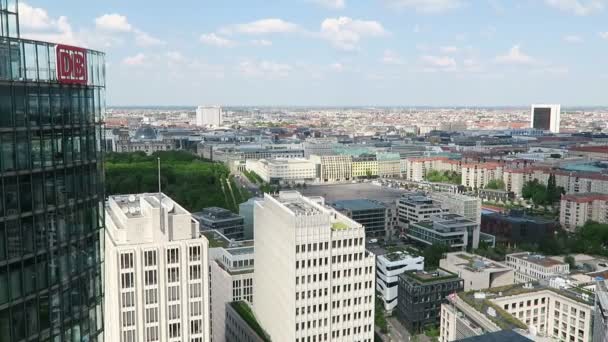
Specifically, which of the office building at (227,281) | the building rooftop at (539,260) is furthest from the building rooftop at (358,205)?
the office building at (227,281)

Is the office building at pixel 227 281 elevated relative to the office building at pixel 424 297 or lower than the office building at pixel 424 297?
elevated

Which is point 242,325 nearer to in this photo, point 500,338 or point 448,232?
point 500,338

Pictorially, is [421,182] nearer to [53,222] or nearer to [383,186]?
[383,186]

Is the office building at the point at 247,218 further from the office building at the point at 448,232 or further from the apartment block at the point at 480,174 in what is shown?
the apartment block at the point at 480,174

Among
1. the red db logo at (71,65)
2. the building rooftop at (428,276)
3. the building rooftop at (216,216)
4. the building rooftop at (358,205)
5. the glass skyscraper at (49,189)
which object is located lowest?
the building rooftop at (428,276)

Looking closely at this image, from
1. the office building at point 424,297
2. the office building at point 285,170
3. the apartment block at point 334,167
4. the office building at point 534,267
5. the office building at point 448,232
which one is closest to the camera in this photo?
the office building at point 424,297

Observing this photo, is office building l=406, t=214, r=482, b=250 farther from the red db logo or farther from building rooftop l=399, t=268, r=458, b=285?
the red db logo
